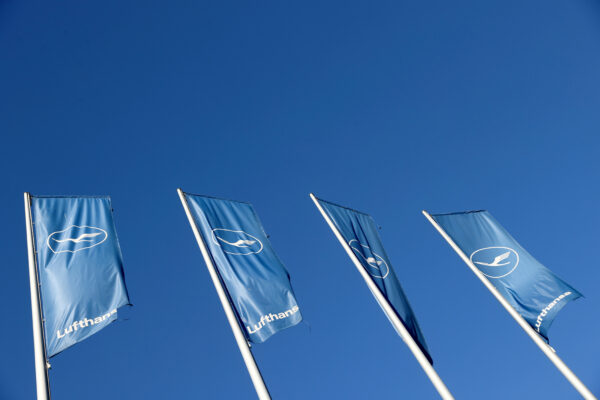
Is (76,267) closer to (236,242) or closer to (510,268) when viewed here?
(236,242)

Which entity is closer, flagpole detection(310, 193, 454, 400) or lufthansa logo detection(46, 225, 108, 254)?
flagpole detection(310, 193, 454, 400)

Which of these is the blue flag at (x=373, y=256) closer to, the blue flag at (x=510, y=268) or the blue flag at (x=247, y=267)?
the blue flag at (x=247, y=267)

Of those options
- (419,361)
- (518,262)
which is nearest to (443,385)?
(419,361)

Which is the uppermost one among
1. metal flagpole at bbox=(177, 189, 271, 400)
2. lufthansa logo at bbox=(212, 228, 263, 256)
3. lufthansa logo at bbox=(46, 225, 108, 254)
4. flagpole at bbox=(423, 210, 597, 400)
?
lufthansa logo at bbox=(46, 225, 108, 254)

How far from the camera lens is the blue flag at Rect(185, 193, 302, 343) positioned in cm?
700

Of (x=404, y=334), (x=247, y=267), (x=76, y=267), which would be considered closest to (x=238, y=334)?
(x=247, y=267)

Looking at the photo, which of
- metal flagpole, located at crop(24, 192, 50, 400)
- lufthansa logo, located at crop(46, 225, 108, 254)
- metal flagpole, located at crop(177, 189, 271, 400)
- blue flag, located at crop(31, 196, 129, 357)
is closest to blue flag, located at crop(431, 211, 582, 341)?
metal flagpole, located at crop(177, 189, 271, 400)

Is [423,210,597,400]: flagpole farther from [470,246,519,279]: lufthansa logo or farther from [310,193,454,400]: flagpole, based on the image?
[310,193,454,400]: flagpole

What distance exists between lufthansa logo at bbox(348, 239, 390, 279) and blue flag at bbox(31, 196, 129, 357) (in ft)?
15.6

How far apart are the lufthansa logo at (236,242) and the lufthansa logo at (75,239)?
7.20 feet

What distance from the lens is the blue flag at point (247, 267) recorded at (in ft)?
23.0

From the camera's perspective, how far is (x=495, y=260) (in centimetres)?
1065

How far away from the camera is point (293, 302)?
7719mm

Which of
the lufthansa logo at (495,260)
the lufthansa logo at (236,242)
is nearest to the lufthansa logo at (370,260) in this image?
the lufthansa logo at (236,242)
